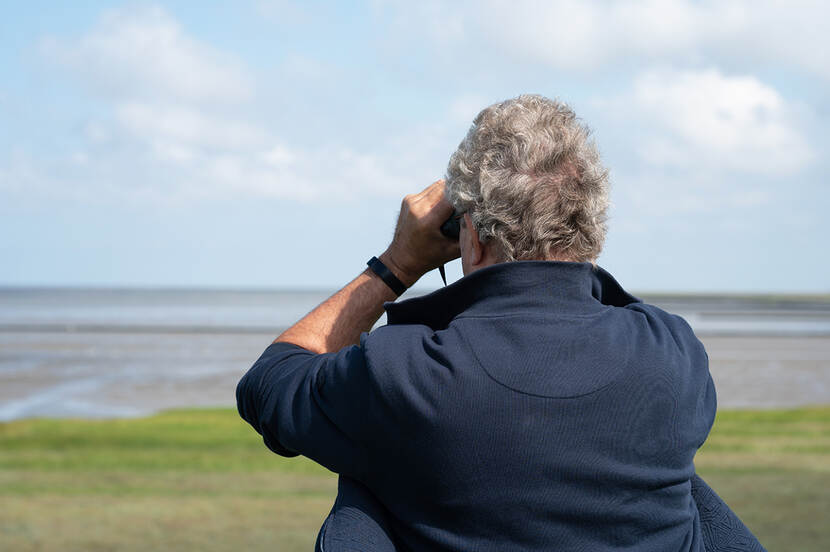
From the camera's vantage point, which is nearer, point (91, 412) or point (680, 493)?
point (680, 493)

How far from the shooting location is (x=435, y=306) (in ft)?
4.83

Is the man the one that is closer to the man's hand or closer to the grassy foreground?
the man's hand

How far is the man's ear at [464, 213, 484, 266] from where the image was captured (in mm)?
1492

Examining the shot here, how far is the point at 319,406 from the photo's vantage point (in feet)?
4.54

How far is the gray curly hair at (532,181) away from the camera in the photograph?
141cm

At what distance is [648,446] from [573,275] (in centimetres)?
32

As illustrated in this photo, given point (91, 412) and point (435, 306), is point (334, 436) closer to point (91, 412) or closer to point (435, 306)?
point (435, 306)

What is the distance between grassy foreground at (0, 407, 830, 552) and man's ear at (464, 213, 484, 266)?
15.2 ft

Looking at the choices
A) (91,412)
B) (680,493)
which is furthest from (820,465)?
(91,412)

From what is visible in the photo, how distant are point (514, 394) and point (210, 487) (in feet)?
23.0

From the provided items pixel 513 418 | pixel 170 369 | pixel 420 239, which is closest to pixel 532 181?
pixel 420 239

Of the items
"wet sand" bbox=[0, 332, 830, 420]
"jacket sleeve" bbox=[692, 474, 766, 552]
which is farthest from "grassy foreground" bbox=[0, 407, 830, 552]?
"wet sand" bbox=[0, 332, 830, 420]

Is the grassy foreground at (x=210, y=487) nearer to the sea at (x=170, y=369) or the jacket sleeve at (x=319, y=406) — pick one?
the jacket sleeve at (x=319, y=406)

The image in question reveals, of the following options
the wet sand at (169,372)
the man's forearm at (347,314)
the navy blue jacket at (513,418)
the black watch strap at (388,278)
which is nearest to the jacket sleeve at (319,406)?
the navy blue jacket at (513,418)
